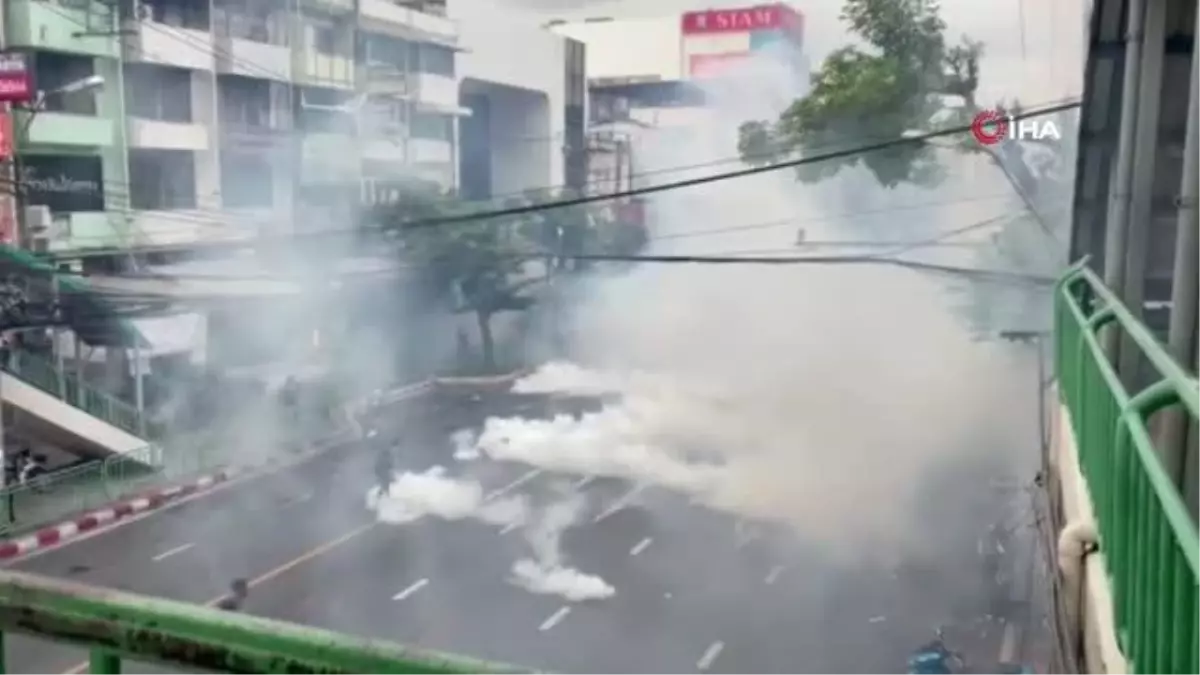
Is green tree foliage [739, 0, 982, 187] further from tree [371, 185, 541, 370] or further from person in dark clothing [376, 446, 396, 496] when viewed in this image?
person in dark clothing [376, 446, 396, 496]

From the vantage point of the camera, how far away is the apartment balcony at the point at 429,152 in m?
4.52

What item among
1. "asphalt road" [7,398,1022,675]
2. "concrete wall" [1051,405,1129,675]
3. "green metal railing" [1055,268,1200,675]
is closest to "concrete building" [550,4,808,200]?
"asphalt road" [7,398,1022,675]

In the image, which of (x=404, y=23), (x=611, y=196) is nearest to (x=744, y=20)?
(x=611, y=196)

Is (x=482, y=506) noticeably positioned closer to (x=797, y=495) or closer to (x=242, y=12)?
(x=797, y=495)

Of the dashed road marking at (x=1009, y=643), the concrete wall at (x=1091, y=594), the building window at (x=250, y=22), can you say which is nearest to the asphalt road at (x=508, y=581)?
the dashed road marking at (x=1009, y=643)

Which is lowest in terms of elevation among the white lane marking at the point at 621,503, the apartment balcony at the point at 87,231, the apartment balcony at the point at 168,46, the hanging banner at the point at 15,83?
the white lane marking at the point at 621,503

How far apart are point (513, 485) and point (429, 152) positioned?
1.29 metres

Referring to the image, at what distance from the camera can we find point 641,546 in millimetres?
4250

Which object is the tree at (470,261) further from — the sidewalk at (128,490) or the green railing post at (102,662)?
the green railing post at (102,662)

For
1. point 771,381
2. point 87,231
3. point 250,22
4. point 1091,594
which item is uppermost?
point 250,22

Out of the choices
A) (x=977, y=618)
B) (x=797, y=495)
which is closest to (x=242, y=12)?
(x=797, y=495)

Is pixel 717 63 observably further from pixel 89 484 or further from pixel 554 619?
pixel 89 484

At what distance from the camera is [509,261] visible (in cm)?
453

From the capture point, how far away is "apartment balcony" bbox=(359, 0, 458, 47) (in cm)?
449
